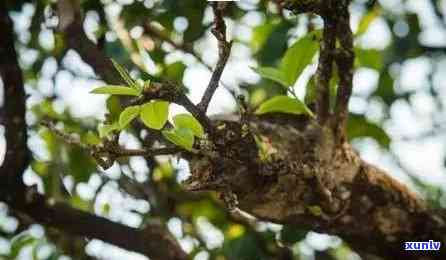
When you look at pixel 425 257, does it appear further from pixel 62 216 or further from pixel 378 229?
pixel 62 216

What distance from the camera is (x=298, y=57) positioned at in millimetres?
958

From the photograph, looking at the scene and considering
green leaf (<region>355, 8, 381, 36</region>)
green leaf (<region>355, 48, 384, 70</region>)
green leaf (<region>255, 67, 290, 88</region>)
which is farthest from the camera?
green leaf (<region>355, 8, 381, 36</region>)

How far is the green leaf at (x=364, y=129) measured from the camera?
138 cm

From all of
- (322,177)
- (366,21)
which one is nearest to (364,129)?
(366,21)

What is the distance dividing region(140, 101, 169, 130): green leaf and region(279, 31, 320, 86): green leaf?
30cm

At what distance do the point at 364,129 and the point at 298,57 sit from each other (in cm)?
48

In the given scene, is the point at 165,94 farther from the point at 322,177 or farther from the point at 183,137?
the point at 322,177

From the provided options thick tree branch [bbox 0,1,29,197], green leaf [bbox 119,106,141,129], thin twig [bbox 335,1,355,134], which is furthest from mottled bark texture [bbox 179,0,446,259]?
thick tree branch [bbox 0,1,29,197]

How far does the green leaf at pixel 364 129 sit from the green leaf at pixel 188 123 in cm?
74

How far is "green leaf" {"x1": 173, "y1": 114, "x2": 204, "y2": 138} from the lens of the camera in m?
0.71

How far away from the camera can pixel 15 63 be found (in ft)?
3.70

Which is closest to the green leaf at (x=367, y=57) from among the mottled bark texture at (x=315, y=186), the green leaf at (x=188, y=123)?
the mottled bark texture at (x=315, y=186)

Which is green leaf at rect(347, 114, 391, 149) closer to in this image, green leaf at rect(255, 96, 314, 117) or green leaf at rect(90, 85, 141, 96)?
green leaf at rect(255, 96, 314, 117)

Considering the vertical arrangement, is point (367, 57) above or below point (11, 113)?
above
